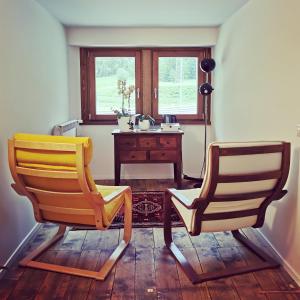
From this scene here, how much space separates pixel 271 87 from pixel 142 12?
5.73ft

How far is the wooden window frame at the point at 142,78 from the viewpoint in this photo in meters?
5.09

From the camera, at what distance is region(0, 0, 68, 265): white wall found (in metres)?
2.64

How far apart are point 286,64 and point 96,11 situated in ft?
7.13

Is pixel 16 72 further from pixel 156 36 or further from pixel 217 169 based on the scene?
pixel 156 36

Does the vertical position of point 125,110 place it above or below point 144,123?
above

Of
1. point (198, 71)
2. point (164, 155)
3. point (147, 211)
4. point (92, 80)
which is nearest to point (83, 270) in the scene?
point (147, 211)

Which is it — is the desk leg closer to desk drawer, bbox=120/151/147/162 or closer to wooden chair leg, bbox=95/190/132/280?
desk drawer, bbox=120/151/147/162

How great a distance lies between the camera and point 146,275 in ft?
8.48

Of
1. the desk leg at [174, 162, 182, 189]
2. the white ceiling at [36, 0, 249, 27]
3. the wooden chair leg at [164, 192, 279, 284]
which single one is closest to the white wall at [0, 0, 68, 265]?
the white ceiling at [36, 0, 249, 27]

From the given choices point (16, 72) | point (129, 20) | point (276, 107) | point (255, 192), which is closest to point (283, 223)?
point (255, 192)

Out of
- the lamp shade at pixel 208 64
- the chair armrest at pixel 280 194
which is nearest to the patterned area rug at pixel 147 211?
the chair armrest at pixel 280 194

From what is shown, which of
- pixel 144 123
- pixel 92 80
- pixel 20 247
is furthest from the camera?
pixel 92 80

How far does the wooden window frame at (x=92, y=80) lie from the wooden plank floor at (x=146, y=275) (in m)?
2.28

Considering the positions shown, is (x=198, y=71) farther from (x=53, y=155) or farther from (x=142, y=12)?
(x=53, y=155)
